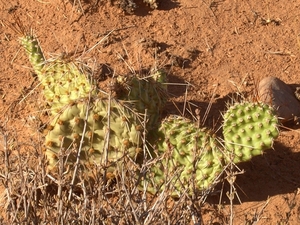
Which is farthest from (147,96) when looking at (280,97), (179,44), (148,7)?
(148,7)

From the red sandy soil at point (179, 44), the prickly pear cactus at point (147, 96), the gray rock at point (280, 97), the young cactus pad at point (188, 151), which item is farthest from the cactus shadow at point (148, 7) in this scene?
the young cactus pad at point (188, 151)

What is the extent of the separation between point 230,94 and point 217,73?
250mm

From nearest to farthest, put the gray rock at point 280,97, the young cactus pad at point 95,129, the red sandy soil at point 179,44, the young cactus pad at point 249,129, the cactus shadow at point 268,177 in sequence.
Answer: the young cactus pad at point 95,129 → the young cactus pad at point 249,129 → the cactus shadow at point 268,177 → the gray rock at point 280,97 → the red sandy soil at point 179,44

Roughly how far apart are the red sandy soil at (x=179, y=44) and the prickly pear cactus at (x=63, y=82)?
0.30 meters

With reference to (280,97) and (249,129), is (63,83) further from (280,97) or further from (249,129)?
(280,97)

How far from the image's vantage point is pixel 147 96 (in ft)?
11.7

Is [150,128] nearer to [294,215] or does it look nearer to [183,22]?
[294,215]

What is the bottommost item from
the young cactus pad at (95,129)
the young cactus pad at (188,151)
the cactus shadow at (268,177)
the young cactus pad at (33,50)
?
the cactus shadow at (268,177)

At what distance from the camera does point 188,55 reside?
469cm

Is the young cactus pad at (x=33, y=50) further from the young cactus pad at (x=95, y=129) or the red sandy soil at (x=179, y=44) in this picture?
the young cactus pad at (x=95, y=129)

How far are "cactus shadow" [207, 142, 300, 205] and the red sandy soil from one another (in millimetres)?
11

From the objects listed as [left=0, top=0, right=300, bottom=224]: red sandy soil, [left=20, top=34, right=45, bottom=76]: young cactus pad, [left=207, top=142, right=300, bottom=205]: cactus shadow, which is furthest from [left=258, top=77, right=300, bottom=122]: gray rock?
[left=20, top=34, right=45, bottom=76]: young cactus pad

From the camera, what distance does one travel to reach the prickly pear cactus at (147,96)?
11.5 ft

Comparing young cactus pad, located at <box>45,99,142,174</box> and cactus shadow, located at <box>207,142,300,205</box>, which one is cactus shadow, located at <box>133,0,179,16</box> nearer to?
cactus shadow, located at <box>207,142,300,205</box>
